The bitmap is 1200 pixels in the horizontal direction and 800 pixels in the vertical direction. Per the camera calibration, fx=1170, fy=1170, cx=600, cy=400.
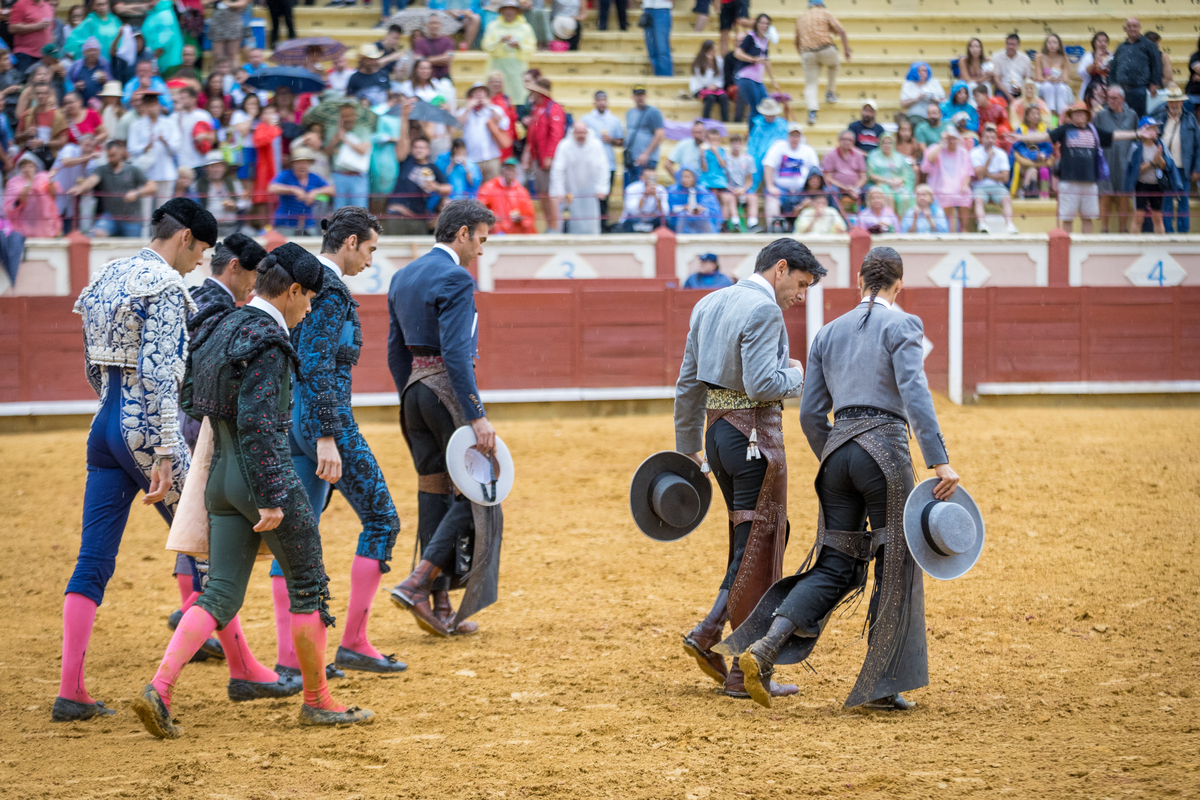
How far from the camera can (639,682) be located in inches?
186

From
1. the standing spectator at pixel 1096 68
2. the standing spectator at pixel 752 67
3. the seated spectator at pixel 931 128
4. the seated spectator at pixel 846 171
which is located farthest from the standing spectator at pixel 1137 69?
the standing spectator at pixel 752 67

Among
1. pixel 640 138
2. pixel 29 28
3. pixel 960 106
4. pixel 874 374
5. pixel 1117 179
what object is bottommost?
pixel 874 374

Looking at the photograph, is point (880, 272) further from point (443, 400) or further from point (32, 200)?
point (32, 200)

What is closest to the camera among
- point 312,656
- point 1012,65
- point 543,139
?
point 312,656

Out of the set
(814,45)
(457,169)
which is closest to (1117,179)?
(814,45)

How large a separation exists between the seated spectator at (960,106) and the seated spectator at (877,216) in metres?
1.95

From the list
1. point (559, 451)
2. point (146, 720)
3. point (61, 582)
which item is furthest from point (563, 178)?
point (146, 720)

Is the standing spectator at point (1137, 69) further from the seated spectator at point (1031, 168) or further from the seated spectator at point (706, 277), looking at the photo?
the seated spectator at point (706, 277)

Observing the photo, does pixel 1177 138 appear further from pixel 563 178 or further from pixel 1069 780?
pixel 1069 780

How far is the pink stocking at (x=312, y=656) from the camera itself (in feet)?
13.0

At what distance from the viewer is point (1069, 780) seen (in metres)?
3.42

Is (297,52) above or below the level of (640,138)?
above

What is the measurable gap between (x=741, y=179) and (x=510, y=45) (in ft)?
11.2

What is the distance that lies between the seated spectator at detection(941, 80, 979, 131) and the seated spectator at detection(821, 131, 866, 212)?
191 centimetres
